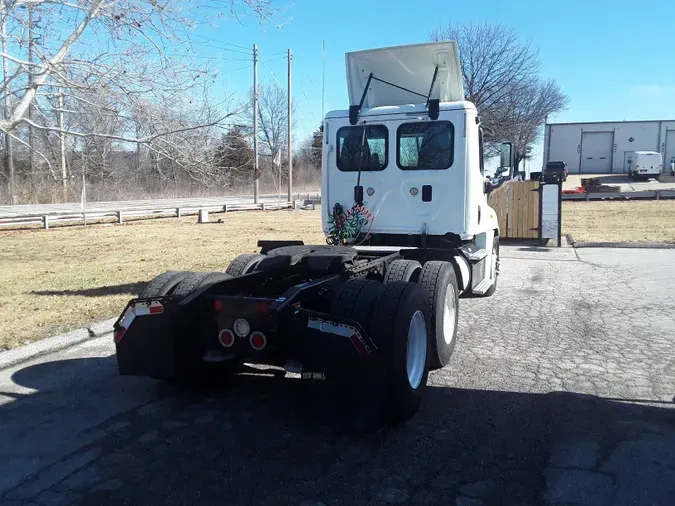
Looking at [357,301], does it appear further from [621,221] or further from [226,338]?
[621,221]

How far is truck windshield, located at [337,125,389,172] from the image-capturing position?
287 inches

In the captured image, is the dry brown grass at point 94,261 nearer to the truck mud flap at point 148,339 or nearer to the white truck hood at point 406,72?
the truck mud flap at point 148,339

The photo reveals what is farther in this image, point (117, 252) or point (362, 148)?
point (117, 252)

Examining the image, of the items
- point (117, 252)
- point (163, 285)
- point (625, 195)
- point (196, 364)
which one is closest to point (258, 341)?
point (196, 364)

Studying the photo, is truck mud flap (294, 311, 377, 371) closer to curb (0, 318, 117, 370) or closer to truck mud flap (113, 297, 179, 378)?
truck mud flap (113, 297, 179, 378)

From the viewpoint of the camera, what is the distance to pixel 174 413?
4703mm

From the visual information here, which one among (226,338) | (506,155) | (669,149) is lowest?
(226,338)

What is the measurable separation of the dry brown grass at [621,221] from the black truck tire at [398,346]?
13.3 meters

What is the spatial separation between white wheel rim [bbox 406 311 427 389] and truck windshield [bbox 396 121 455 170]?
273 cm

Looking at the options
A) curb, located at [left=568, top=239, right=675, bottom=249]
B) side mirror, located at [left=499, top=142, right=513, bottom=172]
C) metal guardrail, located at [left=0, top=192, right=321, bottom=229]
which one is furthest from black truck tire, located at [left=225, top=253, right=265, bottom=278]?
metal guardrail, located at [left=0, top=192, right=321, bottom=229]

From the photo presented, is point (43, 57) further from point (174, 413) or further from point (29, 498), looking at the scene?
point (29, 498)

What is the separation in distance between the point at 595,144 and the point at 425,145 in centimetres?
5882

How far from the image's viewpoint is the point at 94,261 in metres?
12.5

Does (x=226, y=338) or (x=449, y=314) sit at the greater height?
(x=226, y=338)
